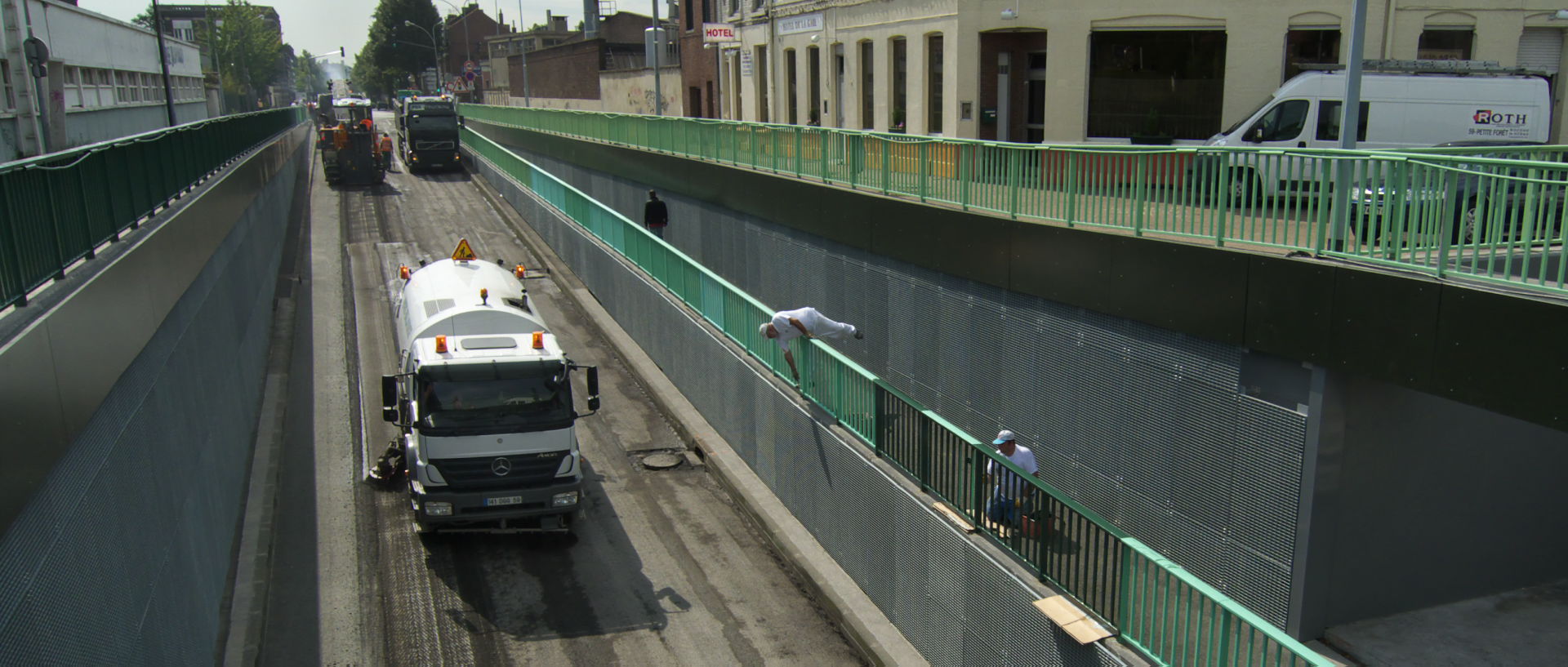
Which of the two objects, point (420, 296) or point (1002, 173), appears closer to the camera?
point (1002, 173)

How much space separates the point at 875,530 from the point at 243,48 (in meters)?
110

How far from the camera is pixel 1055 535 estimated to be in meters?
8.46

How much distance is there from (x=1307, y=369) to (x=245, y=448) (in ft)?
45.1

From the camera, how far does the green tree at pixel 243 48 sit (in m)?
93.0

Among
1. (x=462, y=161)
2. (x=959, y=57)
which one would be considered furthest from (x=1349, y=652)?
(x=462, y=161)

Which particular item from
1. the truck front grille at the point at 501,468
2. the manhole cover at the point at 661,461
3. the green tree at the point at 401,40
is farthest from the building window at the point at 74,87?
the green tree at the point at 401,40

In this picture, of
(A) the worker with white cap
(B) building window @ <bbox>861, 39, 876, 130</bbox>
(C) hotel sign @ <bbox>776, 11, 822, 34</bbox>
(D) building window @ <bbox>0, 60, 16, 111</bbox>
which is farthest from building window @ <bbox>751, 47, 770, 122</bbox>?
(A) the worker with white cap

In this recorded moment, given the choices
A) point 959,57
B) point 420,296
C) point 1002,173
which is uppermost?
point 959,57

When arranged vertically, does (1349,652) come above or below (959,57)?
below

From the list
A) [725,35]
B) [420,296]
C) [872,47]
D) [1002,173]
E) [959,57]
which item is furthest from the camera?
[725,35]

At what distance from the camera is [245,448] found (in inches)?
601

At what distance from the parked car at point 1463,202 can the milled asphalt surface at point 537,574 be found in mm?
6557

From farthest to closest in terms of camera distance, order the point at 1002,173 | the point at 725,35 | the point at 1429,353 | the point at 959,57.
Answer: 1. the point at 725,35
2. the point at 959,57
3. the point at 1002,173
4. the point at 1429,353

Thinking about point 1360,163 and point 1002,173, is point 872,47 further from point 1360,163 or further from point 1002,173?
point 1360,163
